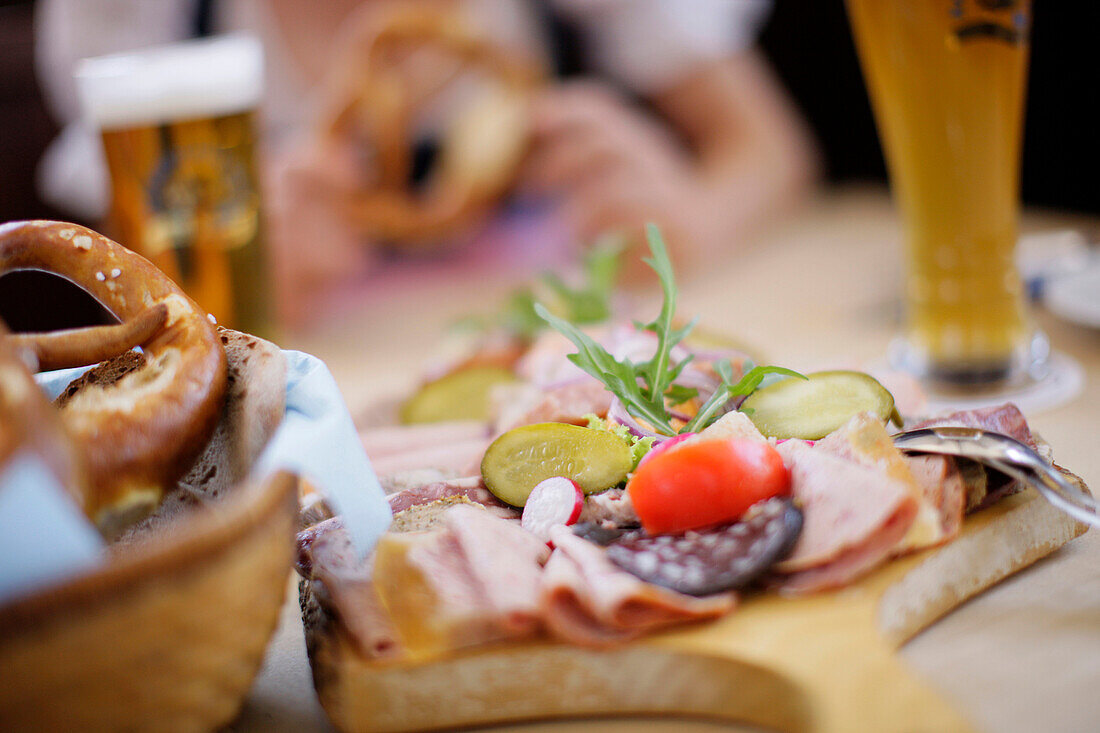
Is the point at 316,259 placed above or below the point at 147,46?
below

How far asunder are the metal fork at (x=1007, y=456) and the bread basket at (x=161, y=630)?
428 mm

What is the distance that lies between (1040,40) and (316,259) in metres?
1.56

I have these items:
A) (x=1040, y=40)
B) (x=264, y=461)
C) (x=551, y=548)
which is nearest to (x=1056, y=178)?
(x=1040, y=40)

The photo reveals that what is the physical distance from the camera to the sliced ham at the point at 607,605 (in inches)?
21.5

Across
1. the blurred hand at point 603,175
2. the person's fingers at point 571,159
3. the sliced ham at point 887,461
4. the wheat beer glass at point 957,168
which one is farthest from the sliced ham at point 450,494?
the person's fingers at point 571,159

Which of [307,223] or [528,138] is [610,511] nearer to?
[307,223]

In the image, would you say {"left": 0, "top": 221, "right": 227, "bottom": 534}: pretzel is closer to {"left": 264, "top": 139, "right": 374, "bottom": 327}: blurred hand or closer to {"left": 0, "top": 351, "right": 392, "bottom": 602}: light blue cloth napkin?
{"left": 0, "top": 351, "right": 392, "bottom": 602}: light blue cloth napkin

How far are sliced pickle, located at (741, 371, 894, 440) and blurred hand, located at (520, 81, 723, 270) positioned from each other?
3.57 ft

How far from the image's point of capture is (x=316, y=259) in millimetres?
1796

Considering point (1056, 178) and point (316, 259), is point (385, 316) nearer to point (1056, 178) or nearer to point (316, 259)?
point (316, 259)

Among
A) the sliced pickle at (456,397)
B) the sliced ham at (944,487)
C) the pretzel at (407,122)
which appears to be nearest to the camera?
the sliced ham at (944,487)

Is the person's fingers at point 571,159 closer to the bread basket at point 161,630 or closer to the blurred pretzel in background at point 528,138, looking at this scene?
the blurred pretzel in background at point 528,138

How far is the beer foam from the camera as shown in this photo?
4.25ft

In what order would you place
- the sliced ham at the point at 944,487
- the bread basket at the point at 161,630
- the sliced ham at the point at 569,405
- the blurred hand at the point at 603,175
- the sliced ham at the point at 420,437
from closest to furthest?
1. the bread basket at the point at 161,630
2. the sliced ham at the point at 944,487
3. the sliced ham at the point at 569,405
4. the sliced ham at the point at 420,437
5. the blurred hand at the point at 603,175
